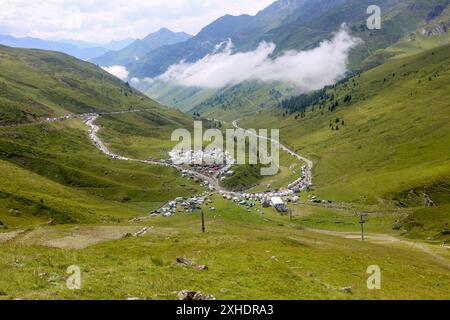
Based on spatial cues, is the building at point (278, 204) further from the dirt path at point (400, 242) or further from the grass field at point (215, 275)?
the grass field at point (215, 275)

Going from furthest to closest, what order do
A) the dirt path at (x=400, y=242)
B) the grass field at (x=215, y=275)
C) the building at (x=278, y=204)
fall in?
the building at (x=278, y=204)
the dirt path at (x=400, y=242)
the grass field at (x=215, y=275)

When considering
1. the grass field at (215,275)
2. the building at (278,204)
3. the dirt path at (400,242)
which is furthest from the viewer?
the building at (278,204)

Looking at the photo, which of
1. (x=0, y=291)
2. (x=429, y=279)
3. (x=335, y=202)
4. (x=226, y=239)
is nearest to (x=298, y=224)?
(x=335, y=202)

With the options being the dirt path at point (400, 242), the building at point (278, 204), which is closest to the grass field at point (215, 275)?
the dirt path at point (400, 242)

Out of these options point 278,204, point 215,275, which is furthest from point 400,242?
point 215,275

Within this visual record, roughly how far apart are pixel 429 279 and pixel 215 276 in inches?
1427

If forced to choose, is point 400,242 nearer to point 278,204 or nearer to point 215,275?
point 278,204

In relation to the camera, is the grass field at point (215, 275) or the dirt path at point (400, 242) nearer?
the grass field at point (215, 275)

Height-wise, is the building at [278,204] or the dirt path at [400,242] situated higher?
the building at [278,204]

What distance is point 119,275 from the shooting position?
4109cm

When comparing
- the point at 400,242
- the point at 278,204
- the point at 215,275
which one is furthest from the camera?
the point at 278,204

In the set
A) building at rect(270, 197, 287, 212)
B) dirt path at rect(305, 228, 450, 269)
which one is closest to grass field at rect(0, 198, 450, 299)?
dirt path at rect(305, 228, 450, 269)
